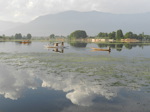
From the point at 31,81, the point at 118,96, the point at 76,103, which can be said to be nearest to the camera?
the point at 76,103

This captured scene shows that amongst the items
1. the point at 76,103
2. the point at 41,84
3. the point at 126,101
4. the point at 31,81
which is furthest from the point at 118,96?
the point at 31,81

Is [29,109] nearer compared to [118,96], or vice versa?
[29,109]

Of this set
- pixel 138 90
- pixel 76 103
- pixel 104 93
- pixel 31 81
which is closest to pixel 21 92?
pixel 31 81

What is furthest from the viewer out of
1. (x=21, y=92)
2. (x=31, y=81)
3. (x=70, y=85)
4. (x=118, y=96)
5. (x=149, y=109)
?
(x=31, y=81)

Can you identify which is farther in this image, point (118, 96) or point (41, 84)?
point (41, 84)

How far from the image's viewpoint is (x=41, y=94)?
20.8m

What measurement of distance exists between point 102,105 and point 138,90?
6601 mm

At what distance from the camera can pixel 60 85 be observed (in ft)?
79.6

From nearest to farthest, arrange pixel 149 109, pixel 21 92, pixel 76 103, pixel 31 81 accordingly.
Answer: pixel 149 109 < pixel 76 103 < pixel 21 92 < pixel 31 81

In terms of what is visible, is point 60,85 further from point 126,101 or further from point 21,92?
point 126,101

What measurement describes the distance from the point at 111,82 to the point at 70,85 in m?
5.68

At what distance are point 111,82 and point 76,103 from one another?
8.73 meters

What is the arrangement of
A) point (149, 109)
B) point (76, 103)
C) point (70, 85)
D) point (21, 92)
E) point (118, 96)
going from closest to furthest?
point (149, 109) → point (76, 103) → point (118, 96) → point (21, 92) → point (70, 85)

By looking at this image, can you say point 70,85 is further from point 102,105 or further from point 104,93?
point 102,105
